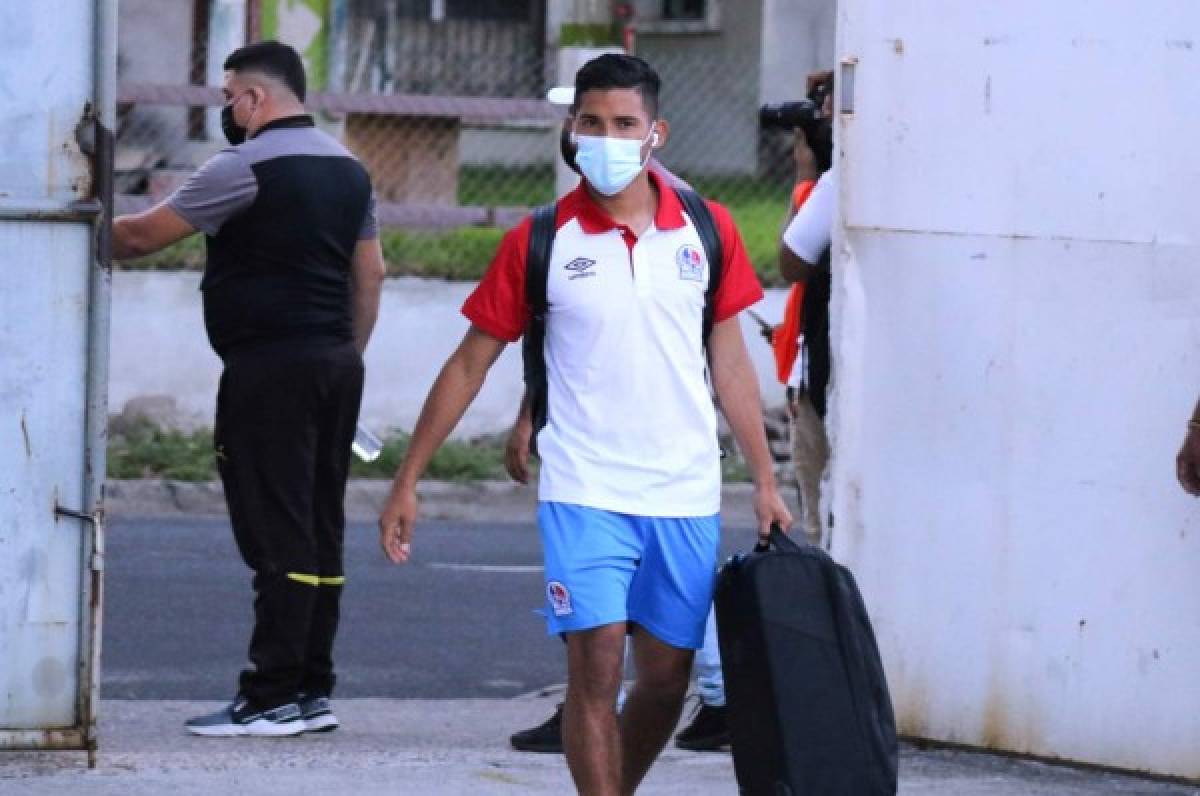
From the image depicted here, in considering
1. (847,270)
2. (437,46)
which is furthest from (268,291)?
(437,46)

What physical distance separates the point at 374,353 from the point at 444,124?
7.19 feet

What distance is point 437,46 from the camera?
29.3 meters

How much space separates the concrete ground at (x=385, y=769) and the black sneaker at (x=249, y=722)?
0.13ft

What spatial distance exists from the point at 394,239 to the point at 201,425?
173 centimetres

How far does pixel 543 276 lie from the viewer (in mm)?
5449

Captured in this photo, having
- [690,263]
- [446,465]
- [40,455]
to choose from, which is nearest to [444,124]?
[446,465]

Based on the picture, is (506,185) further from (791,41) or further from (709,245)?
(709,245)

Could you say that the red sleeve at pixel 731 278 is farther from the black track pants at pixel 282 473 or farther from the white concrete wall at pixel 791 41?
the white concrete wall at pixel 791 41

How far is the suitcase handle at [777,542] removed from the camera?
17.7ft

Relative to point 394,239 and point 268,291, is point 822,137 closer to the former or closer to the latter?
point 268,291

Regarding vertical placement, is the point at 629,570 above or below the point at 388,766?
above

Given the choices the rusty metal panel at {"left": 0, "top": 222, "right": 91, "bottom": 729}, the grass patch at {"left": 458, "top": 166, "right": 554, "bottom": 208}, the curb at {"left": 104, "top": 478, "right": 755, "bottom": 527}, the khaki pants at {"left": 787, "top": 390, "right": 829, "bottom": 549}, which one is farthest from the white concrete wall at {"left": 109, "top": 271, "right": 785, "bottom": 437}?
the rusty metal panel at {"left": 0, "top": 222, "right": 91, "bottom": 729}

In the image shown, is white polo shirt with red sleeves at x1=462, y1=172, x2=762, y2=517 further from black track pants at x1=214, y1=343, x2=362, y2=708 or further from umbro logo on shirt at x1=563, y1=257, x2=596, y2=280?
black track pants at x1=214, y1=343, x2=362, y2=708

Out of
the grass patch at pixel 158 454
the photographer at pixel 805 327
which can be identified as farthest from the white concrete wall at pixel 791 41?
the photographer at pixel 805 327
